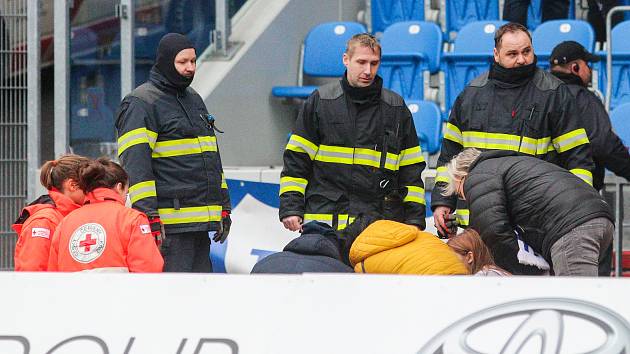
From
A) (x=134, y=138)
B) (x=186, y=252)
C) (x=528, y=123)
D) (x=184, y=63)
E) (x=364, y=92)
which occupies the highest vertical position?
(x=184, y=63)

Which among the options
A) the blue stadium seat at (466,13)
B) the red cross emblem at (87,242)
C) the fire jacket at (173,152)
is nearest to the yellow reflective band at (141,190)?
the fire jacket at (173,152)

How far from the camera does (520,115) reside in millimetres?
5910

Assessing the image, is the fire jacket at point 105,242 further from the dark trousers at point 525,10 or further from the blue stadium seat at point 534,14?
the blue stadium seat at point 534,14

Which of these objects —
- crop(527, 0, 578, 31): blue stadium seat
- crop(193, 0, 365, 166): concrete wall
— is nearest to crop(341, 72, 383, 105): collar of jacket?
crop(193, 0, 365, 166): concrete wall

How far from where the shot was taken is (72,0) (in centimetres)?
880

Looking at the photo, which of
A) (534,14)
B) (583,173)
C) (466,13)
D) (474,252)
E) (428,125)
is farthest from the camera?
(466,13)

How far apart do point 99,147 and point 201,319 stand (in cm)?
483

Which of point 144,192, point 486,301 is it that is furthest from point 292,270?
point 144,192

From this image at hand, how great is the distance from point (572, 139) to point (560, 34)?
4321 millimetres

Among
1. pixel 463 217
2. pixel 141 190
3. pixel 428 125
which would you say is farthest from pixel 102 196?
pixel 428 125

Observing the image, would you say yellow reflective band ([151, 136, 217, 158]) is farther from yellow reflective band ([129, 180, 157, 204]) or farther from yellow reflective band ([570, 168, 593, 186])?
yellow reflective band ([570, 168, 593, 186])

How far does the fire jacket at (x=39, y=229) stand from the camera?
5434 millimetres

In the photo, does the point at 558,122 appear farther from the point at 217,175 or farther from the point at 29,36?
the point at 29,36

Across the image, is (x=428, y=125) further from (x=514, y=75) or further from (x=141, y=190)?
(x=141, y=190)
